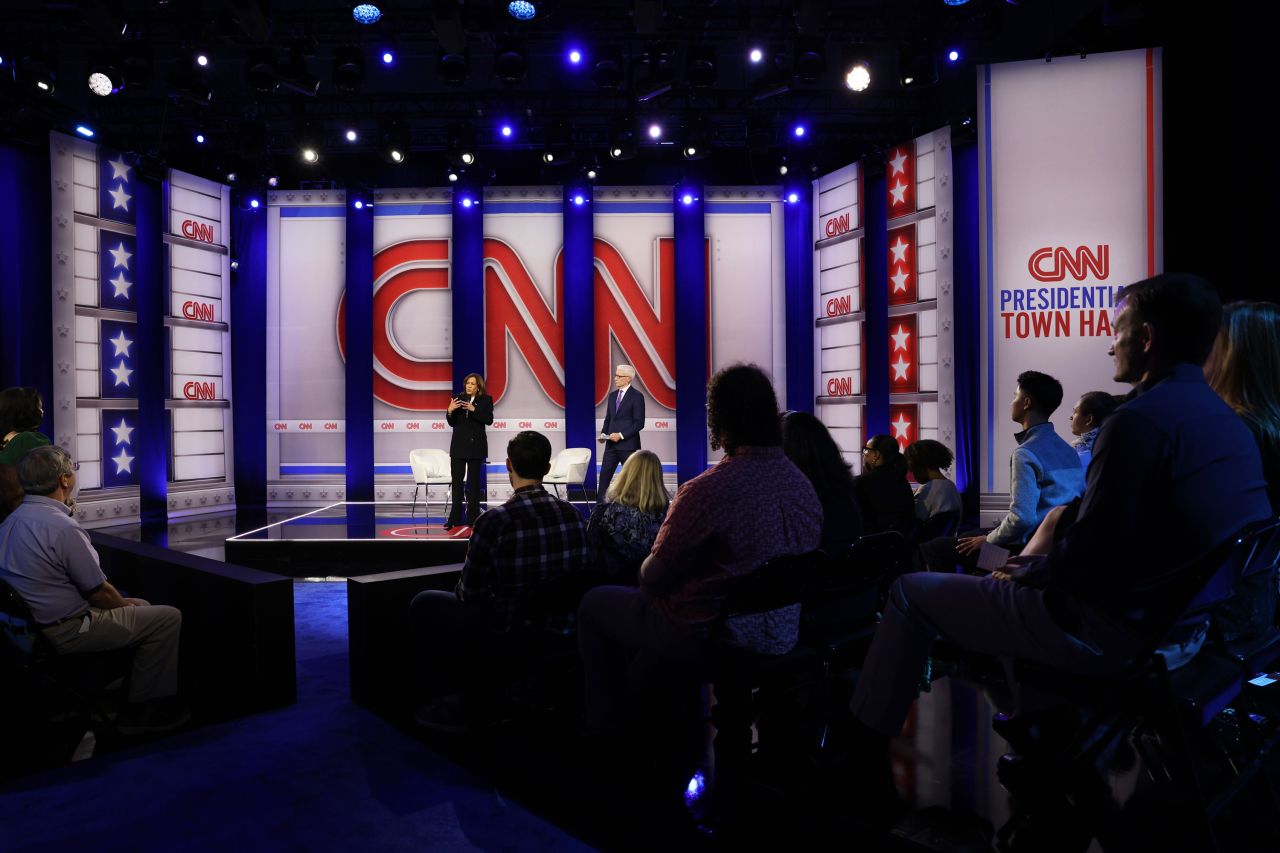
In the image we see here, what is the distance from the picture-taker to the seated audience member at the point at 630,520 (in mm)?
2980

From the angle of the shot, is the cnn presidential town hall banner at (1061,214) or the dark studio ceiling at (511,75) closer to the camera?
the cnn presidential town hall banner at (1061,214)

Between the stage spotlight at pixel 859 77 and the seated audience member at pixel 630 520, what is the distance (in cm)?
604

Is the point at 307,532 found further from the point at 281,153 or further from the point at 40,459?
the point at 281,153

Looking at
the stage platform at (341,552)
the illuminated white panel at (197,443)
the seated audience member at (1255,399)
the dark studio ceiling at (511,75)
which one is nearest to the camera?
the seated audience member at (1255,399)

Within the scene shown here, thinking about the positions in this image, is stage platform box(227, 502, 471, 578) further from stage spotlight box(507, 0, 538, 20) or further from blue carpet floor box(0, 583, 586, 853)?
stage spotlight box(507, 0, 538, 20)

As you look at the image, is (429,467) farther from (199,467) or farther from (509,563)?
(509,563)

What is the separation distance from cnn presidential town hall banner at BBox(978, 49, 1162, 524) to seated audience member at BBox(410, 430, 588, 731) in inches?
217

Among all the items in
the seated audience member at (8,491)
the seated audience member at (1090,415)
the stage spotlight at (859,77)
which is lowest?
the seated audience member at (8,491)

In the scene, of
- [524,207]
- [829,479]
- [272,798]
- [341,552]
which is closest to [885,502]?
[829,479]

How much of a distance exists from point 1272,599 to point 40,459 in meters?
3.91

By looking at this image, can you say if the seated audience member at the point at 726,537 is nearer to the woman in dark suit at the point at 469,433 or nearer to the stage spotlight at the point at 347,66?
the woman in dark suit at the point at 469,433

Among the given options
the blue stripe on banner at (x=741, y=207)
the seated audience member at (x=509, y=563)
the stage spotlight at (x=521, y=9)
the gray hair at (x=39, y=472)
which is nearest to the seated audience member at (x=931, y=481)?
the seated audience member at (x=509, y=563)

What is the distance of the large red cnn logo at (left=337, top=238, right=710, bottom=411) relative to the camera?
10.8 metres

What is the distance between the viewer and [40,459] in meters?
3.05
